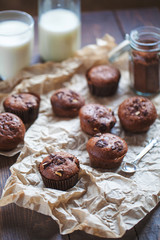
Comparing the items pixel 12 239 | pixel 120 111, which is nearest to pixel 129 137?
pixel 120 111

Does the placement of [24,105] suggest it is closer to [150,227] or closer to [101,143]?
[101,143]

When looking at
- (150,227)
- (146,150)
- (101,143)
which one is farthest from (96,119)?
(150,227)

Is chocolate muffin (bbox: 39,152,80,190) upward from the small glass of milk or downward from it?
downward

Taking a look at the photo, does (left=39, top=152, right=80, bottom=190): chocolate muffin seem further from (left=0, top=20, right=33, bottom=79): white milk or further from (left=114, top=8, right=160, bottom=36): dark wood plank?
(left=114, top=8, right=160, bottom=36): dark wood plank

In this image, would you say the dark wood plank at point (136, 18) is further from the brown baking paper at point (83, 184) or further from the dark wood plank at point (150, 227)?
the dark wood plank at point (150, 227)

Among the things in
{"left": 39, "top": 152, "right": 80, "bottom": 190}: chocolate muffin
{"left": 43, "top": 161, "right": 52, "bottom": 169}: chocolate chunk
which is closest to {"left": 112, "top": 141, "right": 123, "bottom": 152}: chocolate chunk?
{"left": 39, "top": 152, "right": 80, "bottom": 190}: chocolate muffin

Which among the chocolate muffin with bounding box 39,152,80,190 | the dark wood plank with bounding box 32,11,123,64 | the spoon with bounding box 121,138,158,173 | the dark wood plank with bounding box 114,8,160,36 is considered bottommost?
the spoon with bounding box 121,138,158,173

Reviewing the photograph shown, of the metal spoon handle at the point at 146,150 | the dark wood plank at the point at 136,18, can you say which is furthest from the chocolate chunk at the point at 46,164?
the dark wood plank at the point at 136,18
